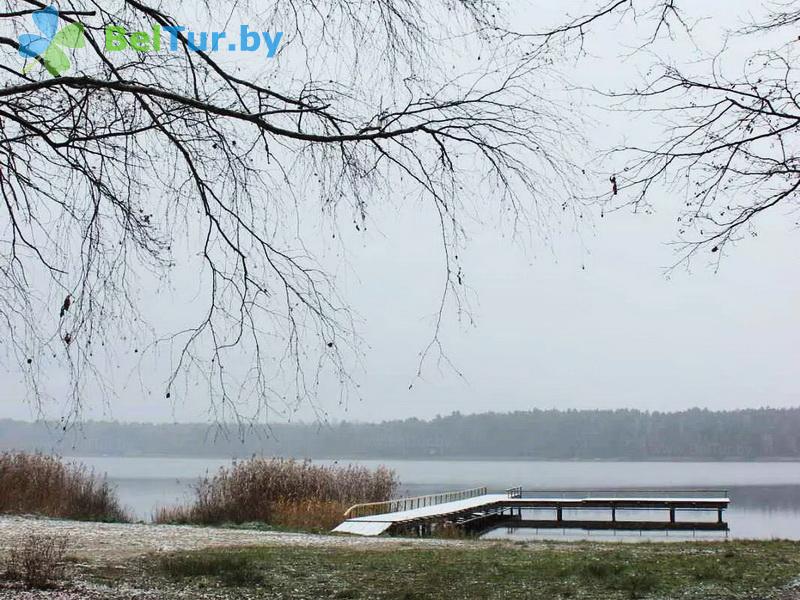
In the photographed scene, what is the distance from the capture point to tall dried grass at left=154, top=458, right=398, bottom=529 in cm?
1978

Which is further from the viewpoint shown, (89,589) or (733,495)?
(733,495)

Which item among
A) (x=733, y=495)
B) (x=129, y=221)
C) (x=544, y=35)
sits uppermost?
(x=544, y=35)

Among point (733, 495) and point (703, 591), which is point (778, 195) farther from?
point (733, 495)

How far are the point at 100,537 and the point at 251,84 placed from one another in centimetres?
966

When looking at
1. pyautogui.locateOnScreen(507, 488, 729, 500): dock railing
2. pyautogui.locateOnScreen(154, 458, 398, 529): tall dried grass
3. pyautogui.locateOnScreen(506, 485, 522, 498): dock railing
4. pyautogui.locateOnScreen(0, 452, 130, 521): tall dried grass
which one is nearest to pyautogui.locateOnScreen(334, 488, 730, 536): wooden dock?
pyautogui.locateOnScreen(506, 485, 522, 498): dock railing

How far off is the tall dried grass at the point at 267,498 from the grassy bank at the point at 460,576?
29.8 feet

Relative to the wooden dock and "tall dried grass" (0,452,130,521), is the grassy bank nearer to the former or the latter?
"tall dried grass" (0,452,130,521)

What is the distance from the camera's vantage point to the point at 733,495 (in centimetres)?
5703

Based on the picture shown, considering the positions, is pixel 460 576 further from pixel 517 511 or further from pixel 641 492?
pixel 641 492

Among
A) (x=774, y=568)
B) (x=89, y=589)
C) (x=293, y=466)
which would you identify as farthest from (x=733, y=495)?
(x=89, y=589)

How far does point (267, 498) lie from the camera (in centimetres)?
2083

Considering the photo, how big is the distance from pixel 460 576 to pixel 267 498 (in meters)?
13.0

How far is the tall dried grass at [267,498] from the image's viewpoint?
19.8 m

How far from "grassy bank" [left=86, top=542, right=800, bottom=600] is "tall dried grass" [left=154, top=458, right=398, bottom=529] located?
908 cm
